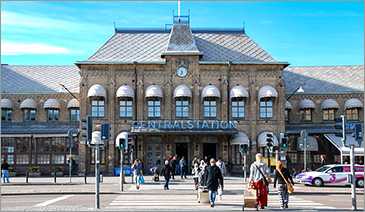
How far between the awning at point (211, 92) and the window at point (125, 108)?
645cm

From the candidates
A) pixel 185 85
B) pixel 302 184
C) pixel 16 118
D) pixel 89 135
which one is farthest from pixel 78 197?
pixel 16 118

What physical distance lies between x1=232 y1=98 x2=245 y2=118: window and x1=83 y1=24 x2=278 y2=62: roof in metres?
3.61

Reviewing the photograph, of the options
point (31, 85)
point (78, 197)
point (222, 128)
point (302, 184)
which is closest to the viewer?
point (78, 197)

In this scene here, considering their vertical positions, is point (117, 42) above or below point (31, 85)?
above

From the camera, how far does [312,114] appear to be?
132 feet

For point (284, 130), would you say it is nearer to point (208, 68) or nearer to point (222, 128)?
point (222, 128)

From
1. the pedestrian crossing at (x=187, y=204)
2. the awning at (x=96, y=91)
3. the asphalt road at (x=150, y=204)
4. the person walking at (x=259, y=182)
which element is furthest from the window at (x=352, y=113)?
the person walking at (x=259, y=182)

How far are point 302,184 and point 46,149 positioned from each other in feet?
73.2

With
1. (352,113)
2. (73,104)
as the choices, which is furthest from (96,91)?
(352,113)

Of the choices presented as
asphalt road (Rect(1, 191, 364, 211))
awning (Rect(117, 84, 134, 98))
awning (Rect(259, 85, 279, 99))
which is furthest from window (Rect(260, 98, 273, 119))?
asphalt road (Rect(1, 191, 364, 211))

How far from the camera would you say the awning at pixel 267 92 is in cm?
3641

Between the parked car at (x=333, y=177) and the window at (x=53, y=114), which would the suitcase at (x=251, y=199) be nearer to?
the parked car at (x=333, y=177)

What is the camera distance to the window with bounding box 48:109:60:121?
131 feet

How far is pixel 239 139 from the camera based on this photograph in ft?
120
